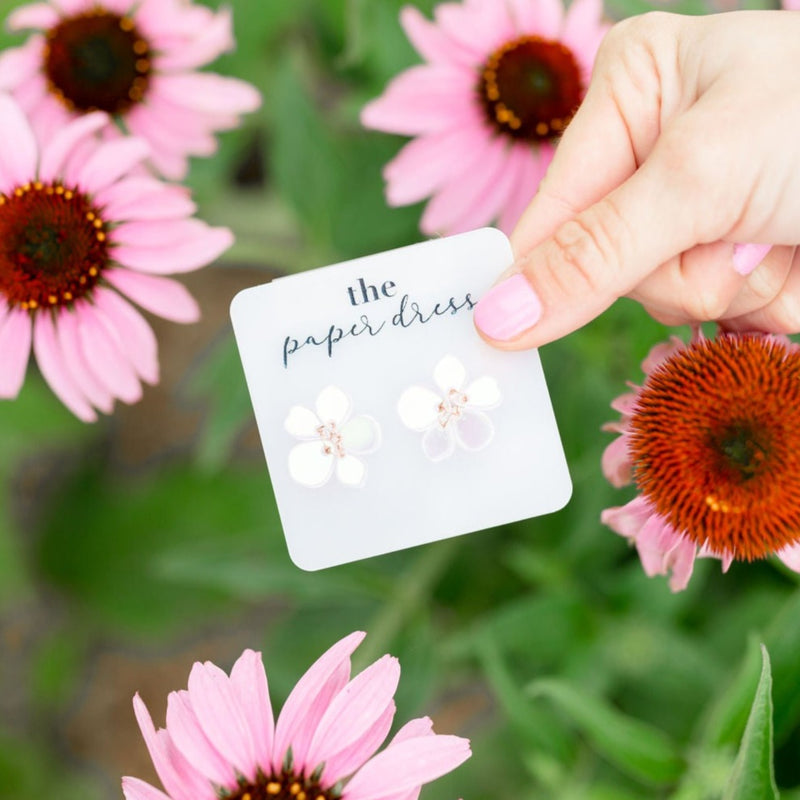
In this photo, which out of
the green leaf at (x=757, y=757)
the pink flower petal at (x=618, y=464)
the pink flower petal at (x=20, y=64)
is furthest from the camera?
the pink flower petal at (x=20, y=64)

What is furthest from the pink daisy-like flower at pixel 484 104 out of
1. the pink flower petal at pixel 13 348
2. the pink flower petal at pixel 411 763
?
the pink flower petal at pixel 411 763

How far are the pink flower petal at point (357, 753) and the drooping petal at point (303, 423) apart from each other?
0.59ft

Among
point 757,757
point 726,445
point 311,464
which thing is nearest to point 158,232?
point 311,464

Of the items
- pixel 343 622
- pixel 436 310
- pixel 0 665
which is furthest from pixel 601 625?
pixel 0 665

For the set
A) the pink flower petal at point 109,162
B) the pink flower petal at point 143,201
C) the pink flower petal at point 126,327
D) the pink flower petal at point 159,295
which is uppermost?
the pink flower petal at point 109,162

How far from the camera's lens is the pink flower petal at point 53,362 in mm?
690

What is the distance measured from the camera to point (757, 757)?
0.52 metres

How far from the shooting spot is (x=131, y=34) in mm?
803

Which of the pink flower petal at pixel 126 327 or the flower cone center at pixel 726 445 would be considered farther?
the pink flower petal at pixel 126 327

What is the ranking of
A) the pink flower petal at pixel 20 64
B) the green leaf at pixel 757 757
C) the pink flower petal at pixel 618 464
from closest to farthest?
1. the green leaf at pixel 757 757
2. the pink flower petal at pixel 618 464
3. the pink flower petal at pixel 20 64

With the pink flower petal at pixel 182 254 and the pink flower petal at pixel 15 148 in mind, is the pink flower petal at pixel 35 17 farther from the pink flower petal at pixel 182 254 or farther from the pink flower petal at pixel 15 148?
the pink flower petal at pixel 182 254

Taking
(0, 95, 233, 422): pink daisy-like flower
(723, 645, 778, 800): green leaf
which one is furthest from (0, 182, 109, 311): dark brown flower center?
(723, 645, 778, 800): green leaf

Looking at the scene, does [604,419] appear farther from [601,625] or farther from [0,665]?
[0,665]

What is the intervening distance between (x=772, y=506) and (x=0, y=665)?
128cm
